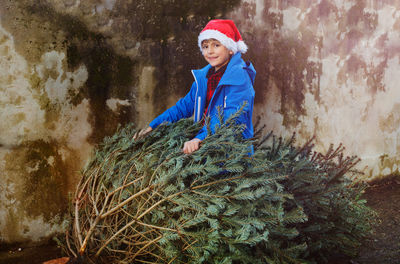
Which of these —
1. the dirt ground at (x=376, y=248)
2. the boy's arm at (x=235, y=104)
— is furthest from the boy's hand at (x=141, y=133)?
the dirt ground at (x=376, y=248)

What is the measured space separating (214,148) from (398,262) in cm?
203

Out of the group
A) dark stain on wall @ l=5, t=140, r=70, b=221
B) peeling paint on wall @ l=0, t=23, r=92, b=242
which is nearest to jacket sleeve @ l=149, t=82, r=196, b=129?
peeling paint on wall @ l=0, t=23, r=92, b=242

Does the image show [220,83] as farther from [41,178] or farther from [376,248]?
[376,248]

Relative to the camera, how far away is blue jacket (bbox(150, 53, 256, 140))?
224 cm

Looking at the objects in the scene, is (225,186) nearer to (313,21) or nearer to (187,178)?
(187,178)

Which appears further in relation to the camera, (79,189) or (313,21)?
(313,21)

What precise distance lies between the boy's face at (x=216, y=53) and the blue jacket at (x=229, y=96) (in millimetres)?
79

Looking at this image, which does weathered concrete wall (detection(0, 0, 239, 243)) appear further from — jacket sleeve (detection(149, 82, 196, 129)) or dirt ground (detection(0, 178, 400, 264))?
jacket sleeve (detection(149, 82, 196, 129))

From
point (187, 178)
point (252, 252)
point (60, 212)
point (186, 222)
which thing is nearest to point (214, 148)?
point (187, 178)

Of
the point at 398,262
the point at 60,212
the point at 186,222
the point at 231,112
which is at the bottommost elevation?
the point at 398,262

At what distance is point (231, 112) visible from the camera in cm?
221

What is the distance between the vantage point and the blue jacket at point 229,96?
2242 mm

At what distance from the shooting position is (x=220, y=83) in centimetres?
227

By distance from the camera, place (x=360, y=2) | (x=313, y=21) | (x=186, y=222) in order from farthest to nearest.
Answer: (x=360, y=2)
(x=313, y=21)
(x=186, y=222)
